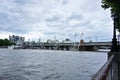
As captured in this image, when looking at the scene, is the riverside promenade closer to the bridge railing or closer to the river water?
the bridge railing

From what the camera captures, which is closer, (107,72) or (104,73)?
(104,73)

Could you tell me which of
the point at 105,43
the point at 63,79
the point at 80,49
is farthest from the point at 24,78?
the point at 80,49

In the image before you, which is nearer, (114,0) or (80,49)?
(114,0)

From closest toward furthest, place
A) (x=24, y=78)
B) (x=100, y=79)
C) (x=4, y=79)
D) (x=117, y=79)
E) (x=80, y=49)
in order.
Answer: (x=100, y=79), (x=117, y=79), (x=4, y=79), (x=24, y=78), (x=80, y=49)

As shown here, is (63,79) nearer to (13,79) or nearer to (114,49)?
(13,79)

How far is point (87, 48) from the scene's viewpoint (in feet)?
643

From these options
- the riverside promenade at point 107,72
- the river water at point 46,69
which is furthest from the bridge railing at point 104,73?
the river water at point 46,69

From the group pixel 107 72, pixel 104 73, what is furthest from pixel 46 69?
pixel 104 73

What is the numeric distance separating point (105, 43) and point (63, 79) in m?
132

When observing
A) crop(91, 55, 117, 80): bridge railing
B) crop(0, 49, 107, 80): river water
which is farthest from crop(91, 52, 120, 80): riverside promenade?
crop(0, 49, 107, 80): river water

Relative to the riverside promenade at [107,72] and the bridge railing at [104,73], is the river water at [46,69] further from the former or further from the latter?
the bridge railing at [104,73]

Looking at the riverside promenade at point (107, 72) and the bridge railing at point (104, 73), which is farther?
the riverside promenade at point (107, 72)

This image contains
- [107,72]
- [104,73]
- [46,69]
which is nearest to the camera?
[104,73]

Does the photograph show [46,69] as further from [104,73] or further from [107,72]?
[104,73]
